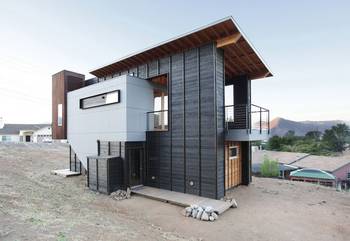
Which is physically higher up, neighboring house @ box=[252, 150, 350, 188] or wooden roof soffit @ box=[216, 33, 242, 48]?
wooden roof soffit @ box=[216, 33, 242, 48]

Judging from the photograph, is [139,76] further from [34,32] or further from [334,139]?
[334,139]

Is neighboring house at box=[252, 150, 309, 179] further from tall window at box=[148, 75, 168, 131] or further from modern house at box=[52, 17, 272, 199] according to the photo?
tall window at box=[148, 75, 168, 131]

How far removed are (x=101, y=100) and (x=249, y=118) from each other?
21.7ft

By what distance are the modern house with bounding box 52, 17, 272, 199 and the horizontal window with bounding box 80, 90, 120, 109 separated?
0.04 meters

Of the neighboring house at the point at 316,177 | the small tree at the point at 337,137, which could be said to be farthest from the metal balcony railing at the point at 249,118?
the small tree at the point at 337,137

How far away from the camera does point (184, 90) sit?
764 cm

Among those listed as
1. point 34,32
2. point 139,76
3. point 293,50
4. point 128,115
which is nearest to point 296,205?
point 128,115

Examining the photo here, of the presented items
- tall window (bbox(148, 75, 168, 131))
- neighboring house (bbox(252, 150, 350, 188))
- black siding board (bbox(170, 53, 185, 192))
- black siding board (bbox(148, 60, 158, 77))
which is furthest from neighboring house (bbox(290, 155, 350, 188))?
black siding board (bbox(148, 60, 158, 77))

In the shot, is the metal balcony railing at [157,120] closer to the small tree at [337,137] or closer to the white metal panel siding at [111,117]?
the white metal panel siding at [111,117]

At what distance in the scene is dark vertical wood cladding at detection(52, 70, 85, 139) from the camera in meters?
11.4

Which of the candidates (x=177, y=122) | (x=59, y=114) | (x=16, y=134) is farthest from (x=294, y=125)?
(x=16, y=134)

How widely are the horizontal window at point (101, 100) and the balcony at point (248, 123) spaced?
15.2 feet

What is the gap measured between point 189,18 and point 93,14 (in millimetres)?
6146

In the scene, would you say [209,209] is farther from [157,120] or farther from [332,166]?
[332,166]
